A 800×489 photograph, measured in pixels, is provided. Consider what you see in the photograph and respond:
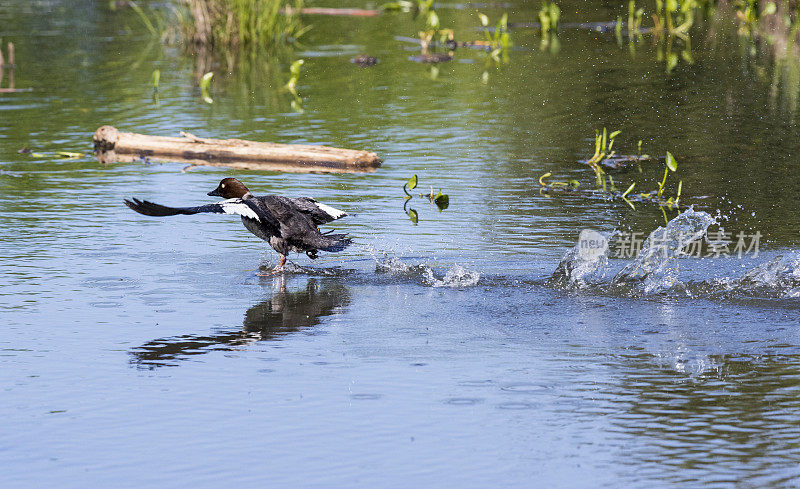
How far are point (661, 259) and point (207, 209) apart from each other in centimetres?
376

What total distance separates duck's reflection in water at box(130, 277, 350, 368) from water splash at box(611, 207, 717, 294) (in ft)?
7.71

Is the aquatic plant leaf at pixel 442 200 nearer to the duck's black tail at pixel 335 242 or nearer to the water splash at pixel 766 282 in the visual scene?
the duck's black tail at pixel 335 242

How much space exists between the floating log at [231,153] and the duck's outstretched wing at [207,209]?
518cm

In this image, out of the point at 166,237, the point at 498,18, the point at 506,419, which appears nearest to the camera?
the point at 506,419

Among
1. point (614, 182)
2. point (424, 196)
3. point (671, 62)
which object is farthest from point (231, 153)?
point (671, 62)

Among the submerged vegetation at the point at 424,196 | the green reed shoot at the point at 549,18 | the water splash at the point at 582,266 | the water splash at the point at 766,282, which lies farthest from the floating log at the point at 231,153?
the green reed shoot at the point at 549,18

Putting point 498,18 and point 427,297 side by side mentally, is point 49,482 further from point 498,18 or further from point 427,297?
point 498,18

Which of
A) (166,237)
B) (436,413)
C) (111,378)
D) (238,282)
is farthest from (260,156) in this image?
(436,413)

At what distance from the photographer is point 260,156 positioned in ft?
52.4

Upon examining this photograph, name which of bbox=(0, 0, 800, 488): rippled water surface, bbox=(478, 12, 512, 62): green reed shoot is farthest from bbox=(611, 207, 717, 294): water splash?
bbox=(478, 12, 512, 62): green reed shoot

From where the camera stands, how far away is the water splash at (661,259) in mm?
9820

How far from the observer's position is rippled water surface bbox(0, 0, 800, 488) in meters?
6.57

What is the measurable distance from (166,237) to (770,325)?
6.17 m

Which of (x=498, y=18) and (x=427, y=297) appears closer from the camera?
(x=427, y=297)
